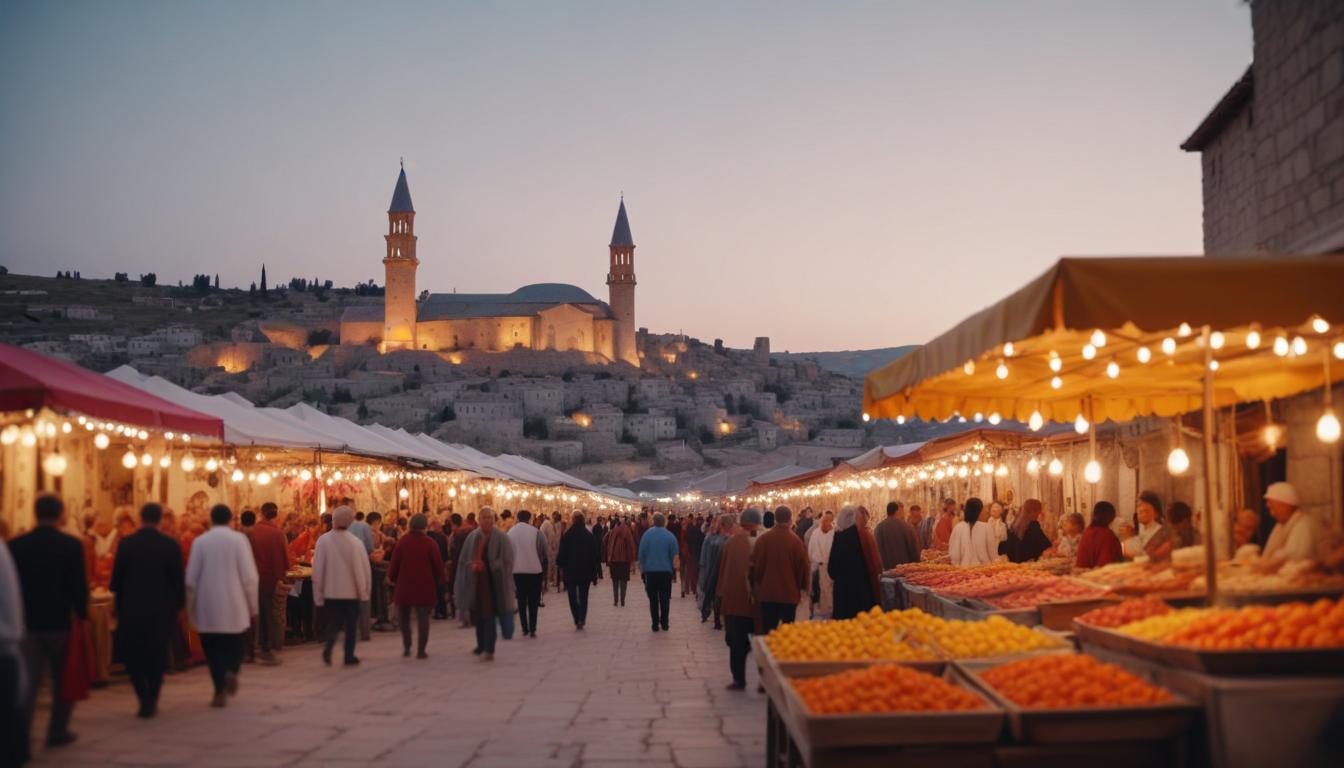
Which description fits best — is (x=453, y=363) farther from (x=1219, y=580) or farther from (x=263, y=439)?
(x=1219, y=580)

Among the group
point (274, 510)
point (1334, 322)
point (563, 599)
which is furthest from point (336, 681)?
point (563, 599)

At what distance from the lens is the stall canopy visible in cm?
482

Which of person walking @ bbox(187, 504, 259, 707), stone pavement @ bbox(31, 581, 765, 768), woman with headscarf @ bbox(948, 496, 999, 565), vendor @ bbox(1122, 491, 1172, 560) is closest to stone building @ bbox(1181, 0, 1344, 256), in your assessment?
vendor @ bbox(1122, 491, 1172, 560)

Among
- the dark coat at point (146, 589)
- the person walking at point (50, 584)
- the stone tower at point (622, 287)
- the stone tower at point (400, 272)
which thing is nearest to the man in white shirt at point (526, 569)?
the dark coat at point (146, 589)

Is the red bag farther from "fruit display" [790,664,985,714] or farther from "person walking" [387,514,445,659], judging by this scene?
"fruit display" [790,664,985,714]

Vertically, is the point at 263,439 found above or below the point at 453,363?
below

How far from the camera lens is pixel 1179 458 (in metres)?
8.25

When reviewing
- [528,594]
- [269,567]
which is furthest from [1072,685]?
[528,594]

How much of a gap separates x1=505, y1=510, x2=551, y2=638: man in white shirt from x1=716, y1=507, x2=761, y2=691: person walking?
4301 mm

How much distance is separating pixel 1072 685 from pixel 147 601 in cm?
565

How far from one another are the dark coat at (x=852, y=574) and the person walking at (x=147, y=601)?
16.2 feet

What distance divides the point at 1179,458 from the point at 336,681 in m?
6.46

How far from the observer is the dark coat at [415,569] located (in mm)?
11500

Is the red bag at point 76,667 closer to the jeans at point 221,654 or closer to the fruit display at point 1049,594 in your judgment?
the jeans at point 221,654
